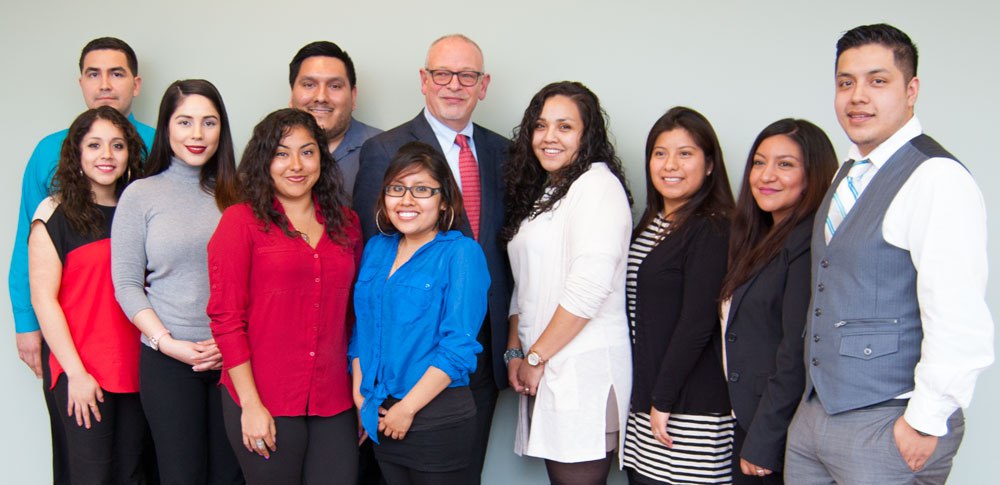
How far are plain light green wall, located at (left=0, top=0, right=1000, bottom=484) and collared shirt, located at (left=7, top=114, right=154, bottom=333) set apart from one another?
59 centimetres

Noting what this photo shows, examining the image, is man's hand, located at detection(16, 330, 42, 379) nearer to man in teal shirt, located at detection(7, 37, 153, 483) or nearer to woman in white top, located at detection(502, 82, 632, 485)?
man in teal shirt, located at detection(7, 37, 153, 483)

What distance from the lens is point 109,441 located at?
2.64m

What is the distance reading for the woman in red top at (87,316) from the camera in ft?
8.55

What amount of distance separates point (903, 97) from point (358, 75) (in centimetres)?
229

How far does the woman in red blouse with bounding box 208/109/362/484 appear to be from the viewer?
86.3 inches

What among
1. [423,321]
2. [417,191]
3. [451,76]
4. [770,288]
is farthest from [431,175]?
[770,288]

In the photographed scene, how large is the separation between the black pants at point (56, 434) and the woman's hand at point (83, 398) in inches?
14.5

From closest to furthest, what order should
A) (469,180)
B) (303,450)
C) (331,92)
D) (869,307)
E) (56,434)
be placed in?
(869,307), (303,450), (469,180), (56,434), (331,92)

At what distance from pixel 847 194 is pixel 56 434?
291cm

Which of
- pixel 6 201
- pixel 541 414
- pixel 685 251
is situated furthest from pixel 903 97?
pixel 6 201

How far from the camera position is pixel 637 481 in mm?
2500

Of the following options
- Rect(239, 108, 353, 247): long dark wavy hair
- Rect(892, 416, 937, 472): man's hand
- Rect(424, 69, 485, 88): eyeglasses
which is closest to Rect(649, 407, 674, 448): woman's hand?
Rect(892, 416, 937, 472): man's hand

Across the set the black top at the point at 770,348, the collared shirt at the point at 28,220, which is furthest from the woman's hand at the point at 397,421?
the collared shirt at the point at 28,220

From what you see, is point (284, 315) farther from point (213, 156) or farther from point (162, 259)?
point (213, 156)
